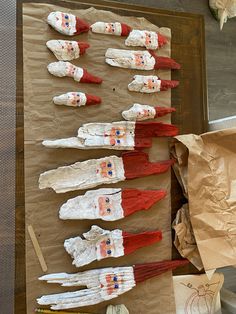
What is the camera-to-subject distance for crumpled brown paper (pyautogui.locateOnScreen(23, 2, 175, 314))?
3.74 feet

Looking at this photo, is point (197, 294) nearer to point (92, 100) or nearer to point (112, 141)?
point (112, 141)

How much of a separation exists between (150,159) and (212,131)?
0.27 metres

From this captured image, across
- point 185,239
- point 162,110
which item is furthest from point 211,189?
point 162,110

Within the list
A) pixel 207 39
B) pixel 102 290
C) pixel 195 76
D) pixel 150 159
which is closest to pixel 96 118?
pixel 150 159

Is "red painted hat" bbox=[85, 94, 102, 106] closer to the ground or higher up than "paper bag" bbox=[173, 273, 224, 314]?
higher up

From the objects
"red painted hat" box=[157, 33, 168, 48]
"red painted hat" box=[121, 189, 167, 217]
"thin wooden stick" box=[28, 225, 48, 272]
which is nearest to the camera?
"thin wooden stick" box=[28, 225, 48, 272]

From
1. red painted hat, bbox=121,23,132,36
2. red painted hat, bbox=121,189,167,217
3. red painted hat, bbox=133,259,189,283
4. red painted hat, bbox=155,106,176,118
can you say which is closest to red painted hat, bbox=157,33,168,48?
red painted hat, bbox=121,23,132,36

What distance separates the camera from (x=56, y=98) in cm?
116

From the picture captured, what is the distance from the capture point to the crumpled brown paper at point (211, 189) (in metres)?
1.27

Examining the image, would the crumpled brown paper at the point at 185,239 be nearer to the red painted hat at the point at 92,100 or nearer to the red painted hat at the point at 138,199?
the red painted hat at the point at 138,199

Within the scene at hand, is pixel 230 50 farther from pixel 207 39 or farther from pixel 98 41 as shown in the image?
pixel 98 41

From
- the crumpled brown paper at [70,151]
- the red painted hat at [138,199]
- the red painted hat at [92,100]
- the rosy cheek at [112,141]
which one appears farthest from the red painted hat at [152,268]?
the red painted hat at [92,100]

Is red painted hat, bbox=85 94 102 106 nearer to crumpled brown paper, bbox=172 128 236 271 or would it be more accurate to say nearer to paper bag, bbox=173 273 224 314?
crumpled brown paper, bbox=172 128 236 271

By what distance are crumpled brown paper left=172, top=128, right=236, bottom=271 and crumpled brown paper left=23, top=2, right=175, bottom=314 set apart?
85 mm
